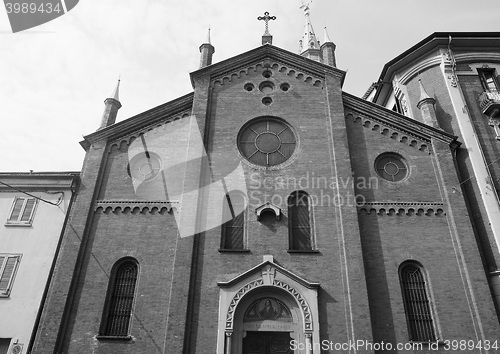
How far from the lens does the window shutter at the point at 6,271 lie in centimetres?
1400

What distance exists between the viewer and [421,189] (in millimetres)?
15594

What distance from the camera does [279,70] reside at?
1847 centimetres

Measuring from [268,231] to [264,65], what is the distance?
8228 millimetres

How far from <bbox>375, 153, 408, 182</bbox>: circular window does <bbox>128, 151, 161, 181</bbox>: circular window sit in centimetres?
901

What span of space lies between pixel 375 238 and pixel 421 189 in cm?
296

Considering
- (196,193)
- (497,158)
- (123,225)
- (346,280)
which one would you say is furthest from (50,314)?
(497,158)

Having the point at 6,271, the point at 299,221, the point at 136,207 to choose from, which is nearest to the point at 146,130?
the point at 136,207

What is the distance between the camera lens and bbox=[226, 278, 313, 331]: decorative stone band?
12.9 m

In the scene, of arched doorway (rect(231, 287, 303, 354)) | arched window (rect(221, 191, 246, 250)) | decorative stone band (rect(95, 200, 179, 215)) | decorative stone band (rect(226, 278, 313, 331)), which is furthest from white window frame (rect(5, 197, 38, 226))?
arched doorway (rect(231, 287, 303, 354))

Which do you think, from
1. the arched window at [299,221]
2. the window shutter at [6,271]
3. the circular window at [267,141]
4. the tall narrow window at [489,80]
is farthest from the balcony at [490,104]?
the window shutter at [6,271]

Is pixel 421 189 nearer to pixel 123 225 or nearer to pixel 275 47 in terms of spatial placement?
pixel 275 47

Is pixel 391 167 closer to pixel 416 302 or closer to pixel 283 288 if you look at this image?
pixel 416 302

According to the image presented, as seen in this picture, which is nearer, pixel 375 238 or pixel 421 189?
pixel 375 238

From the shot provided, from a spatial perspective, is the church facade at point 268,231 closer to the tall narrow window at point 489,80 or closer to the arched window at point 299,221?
the arched window at point 299,221
